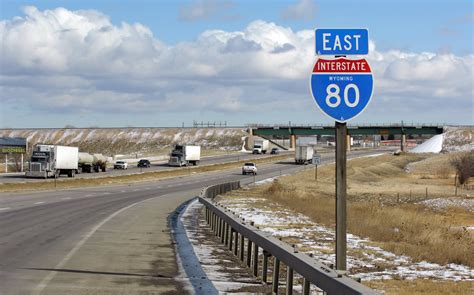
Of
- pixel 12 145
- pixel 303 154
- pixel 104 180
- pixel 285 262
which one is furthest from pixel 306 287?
pixel 303 154

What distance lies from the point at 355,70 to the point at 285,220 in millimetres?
18086

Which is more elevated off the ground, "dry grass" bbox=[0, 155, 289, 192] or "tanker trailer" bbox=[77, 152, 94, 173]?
"tanker trailer" bbox=[77, 152, 94, 173]

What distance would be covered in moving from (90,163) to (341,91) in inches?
3031

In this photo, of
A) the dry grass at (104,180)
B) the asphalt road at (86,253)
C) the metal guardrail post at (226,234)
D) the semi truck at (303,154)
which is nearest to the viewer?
the asphalt road at (86,253)

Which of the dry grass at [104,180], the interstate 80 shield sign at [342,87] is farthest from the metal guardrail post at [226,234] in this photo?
the dry grass at [104,180]

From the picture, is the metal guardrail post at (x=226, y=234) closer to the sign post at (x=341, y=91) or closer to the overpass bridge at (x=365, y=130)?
the sign post at (x=341, y=91)

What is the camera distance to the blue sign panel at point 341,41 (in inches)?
330

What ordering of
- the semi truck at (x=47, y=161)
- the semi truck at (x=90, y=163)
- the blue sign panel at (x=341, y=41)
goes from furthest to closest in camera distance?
the semi truck at (x=90, y=163), the semi truck at (x=47, y=161), the blue sign panel at (x=341, y=41)

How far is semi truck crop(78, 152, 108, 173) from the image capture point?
80.9 m

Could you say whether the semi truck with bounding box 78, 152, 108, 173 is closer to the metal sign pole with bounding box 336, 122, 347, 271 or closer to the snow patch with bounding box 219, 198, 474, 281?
the snow patch with bounding box 219, 198, 474, 281

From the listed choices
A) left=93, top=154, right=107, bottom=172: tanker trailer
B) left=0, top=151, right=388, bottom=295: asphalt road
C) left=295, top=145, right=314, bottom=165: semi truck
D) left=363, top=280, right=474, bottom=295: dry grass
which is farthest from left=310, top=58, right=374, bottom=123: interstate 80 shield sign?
left=295, top=145, right=314, bottom=165: semi truck

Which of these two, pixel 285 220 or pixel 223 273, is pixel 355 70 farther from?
pixel 285 220

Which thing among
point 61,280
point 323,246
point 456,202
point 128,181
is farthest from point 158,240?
point 128,181

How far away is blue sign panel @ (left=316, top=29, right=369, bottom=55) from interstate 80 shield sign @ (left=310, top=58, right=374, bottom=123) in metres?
0.15
